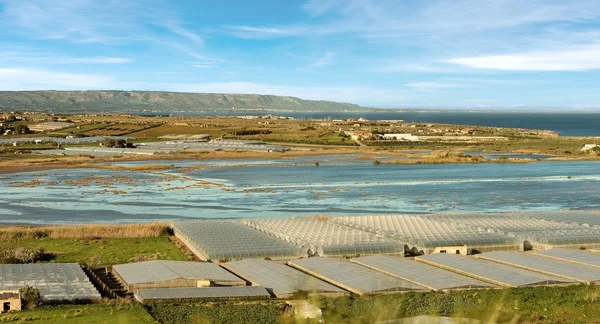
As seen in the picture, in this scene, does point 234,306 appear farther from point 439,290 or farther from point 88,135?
point 88,135

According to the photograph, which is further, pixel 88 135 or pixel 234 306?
pixel 88 135

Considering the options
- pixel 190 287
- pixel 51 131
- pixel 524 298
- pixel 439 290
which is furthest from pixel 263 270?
pixel 51 131

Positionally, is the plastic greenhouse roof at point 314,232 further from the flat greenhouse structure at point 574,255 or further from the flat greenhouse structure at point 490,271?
the flat greenhouse structure at point 574,255

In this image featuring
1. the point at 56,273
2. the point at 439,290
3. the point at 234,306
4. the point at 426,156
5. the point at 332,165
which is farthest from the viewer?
the point at 426,156

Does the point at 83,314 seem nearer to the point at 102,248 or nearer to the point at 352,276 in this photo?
the point at 352,276

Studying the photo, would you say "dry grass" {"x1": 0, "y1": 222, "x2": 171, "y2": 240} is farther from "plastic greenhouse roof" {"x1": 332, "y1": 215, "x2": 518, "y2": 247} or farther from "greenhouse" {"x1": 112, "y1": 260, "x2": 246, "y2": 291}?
"plastic greenhouse roof" {"x1": 332, "y1": 215, "x2": 518, "y2": 247}

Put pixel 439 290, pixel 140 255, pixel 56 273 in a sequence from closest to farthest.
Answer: pixel 439 290
pixel 56 273
pixel 140 255
